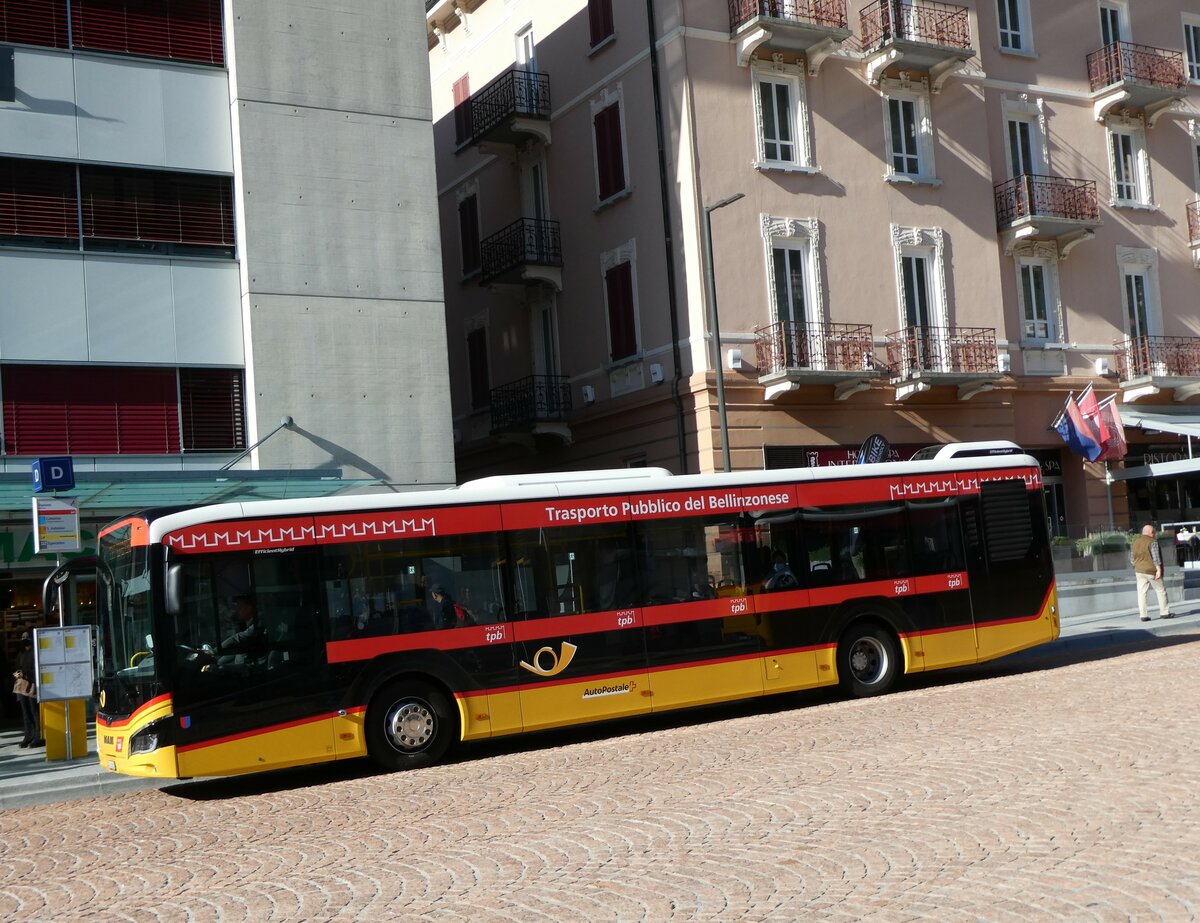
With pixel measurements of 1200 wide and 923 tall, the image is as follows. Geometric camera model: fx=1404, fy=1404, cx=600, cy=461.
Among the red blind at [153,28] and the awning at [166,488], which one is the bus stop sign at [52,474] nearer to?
the awning at [166,488]

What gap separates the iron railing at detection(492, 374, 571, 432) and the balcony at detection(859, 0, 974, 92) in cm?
949

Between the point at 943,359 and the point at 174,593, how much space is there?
2033 cm

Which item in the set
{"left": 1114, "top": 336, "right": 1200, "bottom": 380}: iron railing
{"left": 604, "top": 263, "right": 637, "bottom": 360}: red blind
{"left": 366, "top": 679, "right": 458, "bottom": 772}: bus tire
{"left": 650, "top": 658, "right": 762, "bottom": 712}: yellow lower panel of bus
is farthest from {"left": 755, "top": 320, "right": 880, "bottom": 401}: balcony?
{"left": 366, "top": 679, "right": 458, "bottom": 772}: bus tire

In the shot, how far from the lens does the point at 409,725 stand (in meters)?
13.9

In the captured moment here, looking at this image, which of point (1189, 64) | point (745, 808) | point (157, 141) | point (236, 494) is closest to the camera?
point (745, 808)

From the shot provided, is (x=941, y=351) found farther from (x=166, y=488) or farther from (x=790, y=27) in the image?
(x=166, y=488)

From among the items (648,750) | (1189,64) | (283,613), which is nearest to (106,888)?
(283,613)

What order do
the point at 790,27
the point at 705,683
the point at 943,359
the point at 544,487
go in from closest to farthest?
1. the point at 544,487
2. the point at 705,683
3. the point at 790,27
4. the point at 943,359

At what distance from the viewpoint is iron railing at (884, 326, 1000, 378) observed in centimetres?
→ 2916

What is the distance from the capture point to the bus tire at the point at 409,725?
1370cm

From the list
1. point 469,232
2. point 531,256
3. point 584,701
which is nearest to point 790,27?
point 531,256

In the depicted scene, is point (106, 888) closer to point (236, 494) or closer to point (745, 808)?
point (745, 808)

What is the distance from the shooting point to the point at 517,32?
110ft

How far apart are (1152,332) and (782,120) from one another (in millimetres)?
11265
